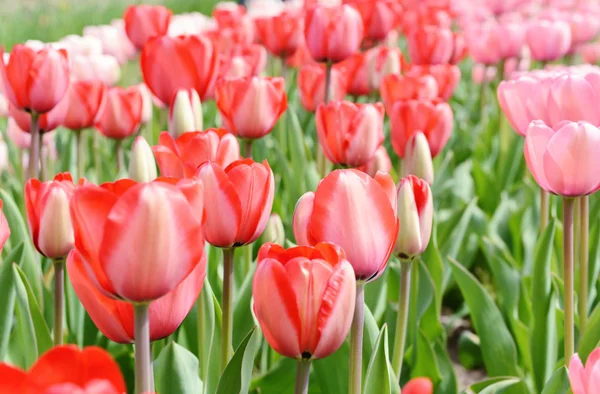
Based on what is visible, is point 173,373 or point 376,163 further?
point 376,163

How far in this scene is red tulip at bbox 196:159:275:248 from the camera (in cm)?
87

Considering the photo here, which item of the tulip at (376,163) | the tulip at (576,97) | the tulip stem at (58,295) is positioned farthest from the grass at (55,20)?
the tulip at (576,97)

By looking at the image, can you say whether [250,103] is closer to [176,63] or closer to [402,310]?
[176,63]

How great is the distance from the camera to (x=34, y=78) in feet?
4.95

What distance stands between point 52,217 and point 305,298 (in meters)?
0.42

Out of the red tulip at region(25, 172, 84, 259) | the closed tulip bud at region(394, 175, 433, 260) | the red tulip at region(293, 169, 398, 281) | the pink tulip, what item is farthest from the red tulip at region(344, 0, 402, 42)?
→ the red tulip at region(293, 169, 398, 281)

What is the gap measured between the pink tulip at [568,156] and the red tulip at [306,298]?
0.51 metres

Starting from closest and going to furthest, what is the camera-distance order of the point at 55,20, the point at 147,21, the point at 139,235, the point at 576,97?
the point at 139,235
the point at 576,97
the point at 147,21
the point at 55,20

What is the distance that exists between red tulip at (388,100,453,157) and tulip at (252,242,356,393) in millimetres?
884

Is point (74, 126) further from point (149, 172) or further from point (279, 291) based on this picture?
point (279, 291)

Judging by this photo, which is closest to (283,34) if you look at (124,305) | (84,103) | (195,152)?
(84,103)

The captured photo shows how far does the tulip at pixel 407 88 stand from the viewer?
6.13 ft

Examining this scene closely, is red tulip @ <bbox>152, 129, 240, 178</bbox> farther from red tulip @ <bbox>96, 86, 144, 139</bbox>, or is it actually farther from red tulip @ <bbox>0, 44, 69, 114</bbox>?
red tulip @ <bbox>96, 86, 144, 139</bbox>

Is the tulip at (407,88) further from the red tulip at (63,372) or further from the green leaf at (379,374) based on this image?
the red tulip at (63,372)
